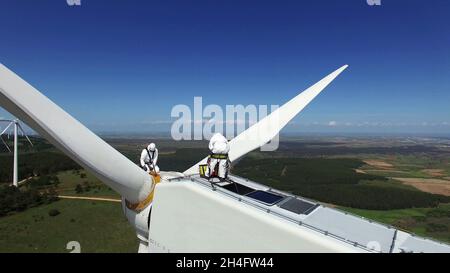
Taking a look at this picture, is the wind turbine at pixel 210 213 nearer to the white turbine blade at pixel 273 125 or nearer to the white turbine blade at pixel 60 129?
the white turbine blade at pixel 60 129

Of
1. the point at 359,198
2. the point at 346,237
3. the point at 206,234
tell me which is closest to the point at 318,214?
the point at 346,237

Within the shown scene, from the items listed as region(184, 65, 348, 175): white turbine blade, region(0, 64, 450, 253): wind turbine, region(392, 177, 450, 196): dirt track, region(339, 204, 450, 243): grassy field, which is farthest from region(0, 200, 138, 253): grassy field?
region(392, 177, 450, 196): dirt track

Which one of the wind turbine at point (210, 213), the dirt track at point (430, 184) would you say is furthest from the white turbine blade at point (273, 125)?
the dirt track at point (430, 184)

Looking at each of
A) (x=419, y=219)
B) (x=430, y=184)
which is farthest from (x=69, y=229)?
(x=430, y=184)

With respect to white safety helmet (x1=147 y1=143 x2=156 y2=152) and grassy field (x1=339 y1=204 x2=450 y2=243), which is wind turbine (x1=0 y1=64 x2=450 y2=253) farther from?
grassy field (x1=339 y1=204 x2=450 y2=243)

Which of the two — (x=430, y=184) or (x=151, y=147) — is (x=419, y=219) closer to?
(x=430, y=184)

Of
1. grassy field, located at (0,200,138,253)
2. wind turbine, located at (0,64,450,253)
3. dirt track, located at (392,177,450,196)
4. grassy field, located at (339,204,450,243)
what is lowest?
grassy field, located at (339,204,450,243)
